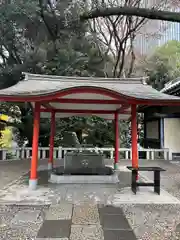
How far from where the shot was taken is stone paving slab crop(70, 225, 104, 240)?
10.0ft

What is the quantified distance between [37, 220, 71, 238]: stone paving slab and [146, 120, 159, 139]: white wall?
10.2 metres

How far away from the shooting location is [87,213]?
3.96 meters

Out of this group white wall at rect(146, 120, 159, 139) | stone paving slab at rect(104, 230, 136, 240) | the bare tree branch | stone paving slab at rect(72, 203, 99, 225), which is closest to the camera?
stone paving slab at rect(104, 230, 136, 240)

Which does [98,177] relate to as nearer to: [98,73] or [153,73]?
[98,73]

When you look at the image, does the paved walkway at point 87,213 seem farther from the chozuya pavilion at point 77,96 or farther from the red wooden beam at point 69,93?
the red wooden beam at point 69,93

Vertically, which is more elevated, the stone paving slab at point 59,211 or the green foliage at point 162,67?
the green foliage at point 162,67

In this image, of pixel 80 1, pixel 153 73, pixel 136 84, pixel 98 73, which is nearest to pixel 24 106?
pixel 98 73

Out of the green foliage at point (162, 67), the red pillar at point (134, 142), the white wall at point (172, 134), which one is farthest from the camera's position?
the green foliage at point (162, 67)

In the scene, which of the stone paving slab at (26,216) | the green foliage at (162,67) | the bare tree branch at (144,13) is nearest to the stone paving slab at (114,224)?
the stone paving slab at (26,216)

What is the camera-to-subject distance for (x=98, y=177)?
650 cm

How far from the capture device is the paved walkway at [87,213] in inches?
126

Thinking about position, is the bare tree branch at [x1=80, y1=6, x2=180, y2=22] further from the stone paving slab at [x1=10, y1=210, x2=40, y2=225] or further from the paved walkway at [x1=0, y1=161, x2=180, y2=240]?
the stone paving slab at [x1=10, y1=210, x2=40, y2=225]

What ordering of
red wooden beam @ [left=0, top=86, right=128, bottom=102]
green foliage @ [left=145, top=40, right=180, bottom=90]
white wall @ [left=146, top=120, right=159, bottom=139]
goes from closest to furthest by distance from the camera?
red wooden beam @ [left=0, top=86, right=128, bottom=102]
white wall @ [left=146, top=120, right=159, bottom=139]
green foliage @ [left=145, top=40, right=180, bottom=90]

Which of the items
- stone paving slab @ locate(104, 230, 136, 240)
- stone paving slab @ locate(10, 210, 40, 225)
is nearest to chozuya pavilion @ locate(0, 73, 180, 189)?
stone paving slab @ locate(10, 210, 40, 225)
